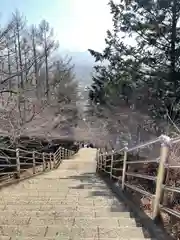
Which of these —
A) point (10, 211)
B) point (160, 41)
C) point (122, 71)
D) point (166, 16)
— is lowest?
point (10, 211)

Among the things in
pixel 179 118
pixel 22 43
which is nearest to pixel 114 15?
pixel 22 43

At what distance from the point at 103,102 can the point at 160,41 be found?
22.9ft

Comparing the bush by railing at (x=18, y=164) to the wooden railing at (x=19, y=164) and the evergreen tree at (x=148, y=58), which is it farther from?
the evergreen tree at (x=148, y=58)

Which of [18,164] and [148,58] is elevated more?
[148,58]

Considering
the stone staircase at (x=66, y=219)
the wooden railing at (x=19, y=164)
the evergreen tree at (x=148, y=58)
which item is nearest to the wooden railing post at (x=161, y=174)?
the stone staircase at (x=66, y=219)

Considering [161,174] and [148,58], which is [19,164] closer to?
[161,174]

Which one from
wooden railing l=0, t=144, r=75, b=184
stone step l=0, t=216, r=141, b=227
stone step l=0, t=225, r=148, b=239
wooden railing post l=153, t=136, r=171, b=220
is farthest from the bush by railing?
wooden railing post l=153, t=136, r=171, b=220

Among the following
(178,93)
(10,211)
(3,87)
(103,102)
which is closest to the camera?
(10,211)

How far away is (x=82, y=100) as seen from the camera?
3788 cm

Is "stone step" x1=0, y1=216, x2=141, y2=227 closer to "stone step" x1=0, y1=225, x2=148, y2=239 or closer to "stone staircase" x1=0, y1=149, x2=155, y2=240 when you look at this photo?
"stone staircase" x1=0, y1=149, x2=155, y2=240

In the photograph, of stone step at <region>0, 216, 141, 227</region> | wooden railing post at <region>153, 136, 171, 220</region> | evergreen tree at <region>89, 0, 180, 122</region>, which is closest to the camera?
wooden railing post at <region>153, 136, 171, 220</region>

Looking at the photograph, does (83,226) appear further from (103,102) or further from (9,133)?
(103,102)

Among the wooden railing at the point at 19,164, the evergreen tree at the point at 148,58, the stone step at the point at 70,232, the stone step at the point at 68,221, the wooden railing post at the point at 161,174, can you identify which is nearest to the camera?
the stone step at the point at 70,232

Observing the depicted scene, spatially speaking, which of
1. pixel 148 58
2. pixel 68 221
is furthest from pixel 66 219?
pixel 148 58
